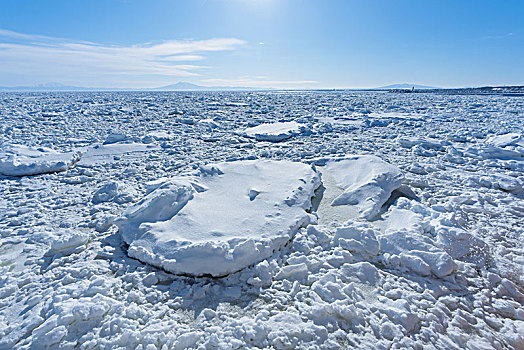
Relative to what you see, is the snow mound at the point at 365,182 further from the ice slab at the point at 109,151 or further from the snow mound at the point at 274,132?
the ice slab at the point at 109,151

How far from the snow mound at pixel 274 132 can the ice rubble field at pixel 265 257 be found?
3267mm

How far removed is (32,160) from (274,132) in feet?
18.4

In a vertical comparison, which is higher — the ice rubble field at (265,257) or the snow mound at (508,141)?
the snow mound at (508,141)

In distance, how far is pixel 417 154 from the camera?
5.57 metres

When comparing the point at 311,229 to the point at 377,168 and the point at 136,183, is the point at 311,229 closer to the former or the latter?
the point at 377,168

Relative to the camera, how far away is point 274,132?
26.1 ft

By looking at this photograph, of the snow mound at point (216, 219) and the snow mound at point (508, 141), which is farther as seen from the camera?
the snow mound at point (508, 141)

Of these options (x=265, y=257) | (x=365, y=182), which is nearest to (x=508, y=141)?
(x=365, y=182)

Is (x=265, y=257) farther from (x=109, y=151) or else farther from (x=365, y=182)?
(x=109, y=151)

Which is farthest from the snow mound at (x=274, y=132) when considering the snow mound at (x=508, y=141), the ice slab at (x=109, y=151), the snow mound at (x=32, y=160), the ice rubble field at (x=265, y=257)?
the snow mound at (x=508, y=141)

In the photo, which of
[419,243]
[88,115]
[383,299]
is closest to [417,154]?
[419,243]

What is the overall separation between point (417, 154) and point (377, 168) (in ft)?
7.38

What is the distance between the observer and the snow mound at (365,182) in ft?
10.6

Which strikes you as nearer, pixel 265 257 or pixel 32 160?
pixel 265 257
